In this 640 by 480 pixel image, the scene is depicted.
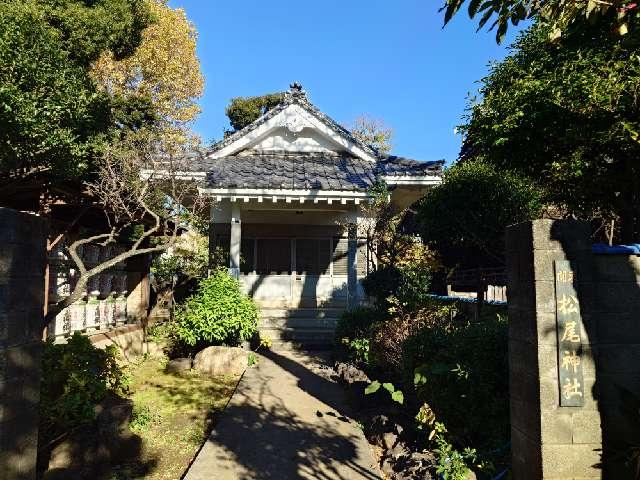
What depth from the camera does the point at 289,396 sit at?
7.89m

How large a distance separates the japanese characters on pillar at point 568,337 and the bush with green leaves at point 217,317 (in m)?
7.36

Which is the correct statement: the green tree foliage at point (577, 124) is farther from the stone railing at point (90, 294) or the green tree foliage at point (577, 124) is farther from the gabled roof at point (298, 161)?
the stone railing at point (90, 294)

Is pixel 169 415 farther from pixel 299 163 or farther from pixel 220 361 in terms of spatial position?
pixel 299 163

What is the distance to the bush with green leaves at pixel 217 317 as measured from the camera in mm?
9906

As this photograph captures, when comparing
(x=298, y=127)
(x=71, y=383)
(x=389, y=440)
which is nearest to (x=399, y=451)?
(x=389, y=440)

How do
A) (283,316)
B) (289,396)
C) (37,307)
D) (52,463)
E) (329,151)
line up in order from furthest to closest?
(329,151) < (283,316) < (289,396) < (52,463) < (37,307)

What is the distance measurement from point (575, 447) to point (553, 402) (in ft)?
1.31

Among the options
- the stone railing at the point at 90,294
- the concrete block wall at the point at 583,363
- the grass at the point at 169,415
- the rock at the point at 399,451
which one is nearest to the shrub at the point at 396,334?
the rock at the point at 399,451

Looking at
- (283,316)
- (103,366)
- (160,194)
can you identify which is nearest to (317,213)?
(283,316)

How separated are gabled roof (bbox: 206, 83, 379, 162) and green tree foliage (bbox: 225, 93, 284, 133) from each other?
18206 millimetres

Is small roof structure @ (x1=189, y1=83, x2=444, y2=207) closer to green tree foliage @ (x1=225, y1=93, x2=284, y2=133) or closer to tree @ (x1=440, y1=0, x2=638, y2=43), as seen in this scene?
tree @ (x1=440, y1=0, x2=638, y2=43)

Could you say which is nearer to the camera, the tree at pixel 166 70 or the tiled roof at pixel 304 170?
the tiled roof at pixel 304 170

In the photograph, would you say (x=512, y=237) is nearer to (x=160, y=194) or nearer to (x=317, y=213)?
(x=160, y=194)

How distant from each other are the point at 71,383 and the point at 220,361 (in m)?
3.87
